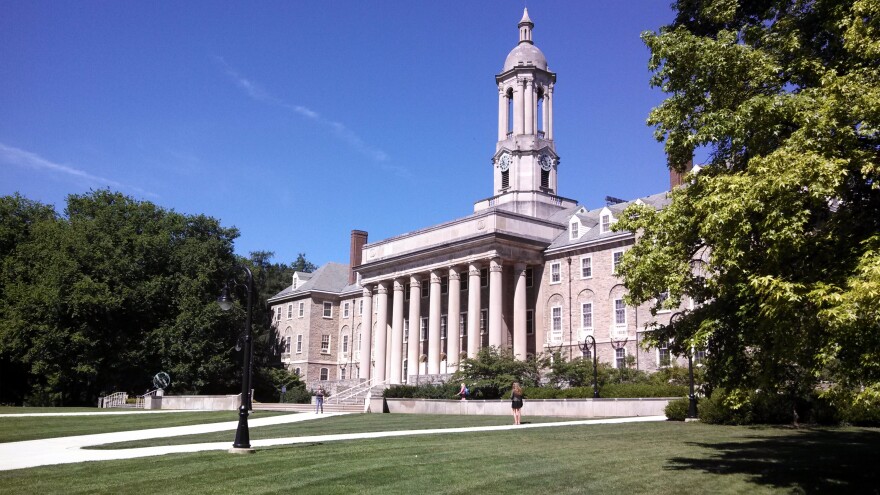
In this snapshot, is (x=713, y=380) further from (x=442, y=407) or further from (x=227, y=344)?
(x=227, y=344)

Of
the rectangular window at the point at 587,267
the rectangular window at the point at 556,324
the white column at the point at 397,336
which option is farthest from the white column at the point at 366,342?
the rectangular window at the point at 587,267

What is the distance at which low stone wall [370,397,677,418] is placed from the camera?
34.0 m

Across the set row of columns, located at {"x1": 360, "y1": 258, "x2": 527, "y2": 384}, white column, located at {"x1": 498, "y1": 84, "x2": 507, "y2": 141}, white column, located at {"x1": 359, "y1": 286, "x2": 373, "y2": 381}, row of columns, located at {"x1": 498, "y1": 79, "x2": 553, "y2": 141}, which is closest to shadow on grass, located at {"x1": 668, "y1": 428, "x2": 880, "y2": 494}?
row of columns, located at {"x1": 360, "y1": 258, "x2": 527, "y2": 384}

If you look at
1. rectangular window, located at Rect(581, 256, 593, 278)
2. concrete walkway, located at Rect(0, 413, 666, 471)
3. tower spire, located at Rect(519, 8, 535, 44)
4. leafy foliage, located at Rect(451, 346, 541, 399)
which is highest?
tower spire, located at Rect(519, 8, 535, 44)

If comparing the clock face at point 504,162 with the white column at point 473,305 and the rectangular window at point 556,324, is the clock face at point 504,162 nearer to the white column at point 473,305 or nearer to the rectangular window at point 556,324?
the white column at point 473,305

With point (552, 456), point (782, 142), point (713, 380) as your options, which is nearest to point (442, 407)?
point (552, 456)

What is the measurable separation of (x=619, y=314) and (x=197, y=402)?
29.2m

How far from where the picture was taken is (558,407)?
35.8 metres

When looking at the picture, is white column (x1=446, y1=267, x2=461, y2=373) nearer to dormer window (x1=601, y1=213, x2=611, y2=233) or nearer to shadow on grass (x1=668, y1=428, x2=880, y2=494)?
dormer window (x1=601, y1=213, x2=611, y2=233)

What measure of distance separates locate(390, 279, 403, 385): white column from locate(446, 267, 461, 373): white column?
5.78 m

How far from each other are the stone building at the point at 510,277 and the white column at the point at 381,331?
0.35ft

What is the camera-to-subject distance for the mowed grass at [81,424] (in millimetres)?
26812

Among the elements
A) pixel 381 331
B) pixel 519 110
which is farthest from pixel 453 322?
pixel 519 110

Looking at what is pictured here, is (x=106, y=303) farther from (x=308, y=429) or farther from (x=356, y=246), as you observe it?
(x=308, y=429)
